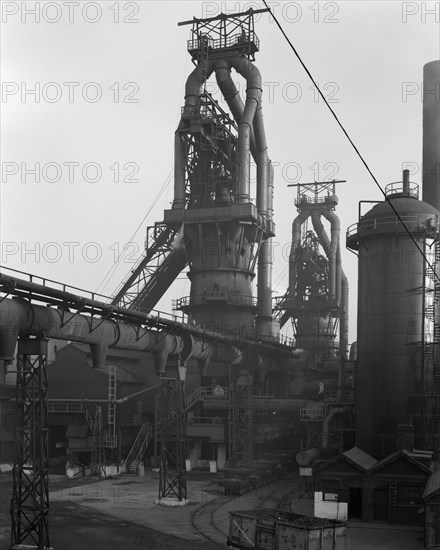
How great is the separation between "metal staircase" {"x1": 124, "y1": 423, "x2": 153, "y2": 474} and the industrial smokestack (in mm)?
27968

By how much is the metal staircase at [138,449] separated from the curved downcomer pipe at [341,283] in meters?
34.6

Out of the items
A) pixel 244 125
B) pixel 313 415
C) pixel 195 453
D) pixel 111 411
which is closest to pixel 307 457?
pixel 313 415

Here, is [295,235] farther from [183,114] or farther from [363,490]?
[363,490]

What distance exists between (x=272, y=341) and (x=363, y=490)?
29.6 metres

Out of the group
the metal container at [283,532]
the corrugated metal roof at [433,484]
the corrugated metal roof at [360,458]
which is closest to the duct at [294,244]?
the corrugated metal roof at [360,458]

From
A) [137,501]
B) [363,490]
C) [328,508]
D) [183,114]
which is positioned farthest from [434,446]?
[183,114]

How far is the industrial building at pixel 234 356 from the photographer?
3075 centimetres

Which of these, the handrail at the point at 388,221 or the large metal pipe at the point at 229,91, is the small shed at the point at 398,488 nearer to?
the handrail at the point at 388,221

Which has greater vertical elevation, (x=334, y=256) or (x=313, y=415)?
(x=334, y=256)

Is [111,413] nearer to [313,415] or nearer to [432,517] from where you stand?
[313,415]

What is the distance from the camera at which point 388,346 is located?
40406 mm

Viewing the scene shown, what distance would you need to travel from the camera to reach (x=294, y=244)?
91.1 meters

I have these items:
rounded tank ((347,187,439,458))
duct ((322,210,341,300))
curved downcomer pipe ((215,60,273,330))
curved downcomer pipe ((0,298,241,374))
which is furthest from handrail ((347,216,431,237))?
duct ((322,210,341,300))

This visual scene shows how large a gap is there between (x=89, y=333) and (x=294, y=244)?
205ft
